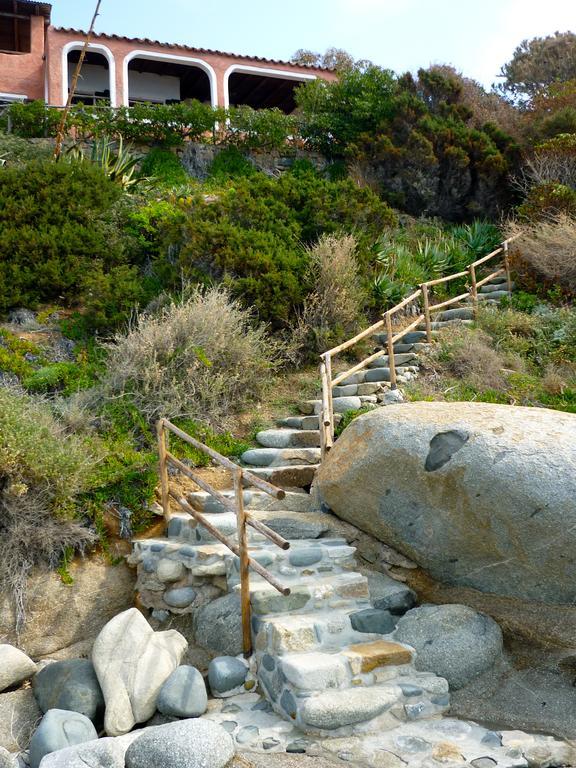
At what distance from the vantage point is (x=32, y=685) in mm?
5293

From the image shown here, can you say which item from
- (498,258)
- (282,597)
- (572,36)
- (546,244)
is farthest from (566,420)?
(572,36)

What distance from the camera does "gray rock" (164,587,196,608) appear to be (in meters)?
5.80

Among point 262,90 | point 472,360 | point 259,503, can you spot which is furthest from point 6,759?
point 262,90

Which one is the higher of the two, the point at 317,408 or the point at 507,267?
the point at 507,267

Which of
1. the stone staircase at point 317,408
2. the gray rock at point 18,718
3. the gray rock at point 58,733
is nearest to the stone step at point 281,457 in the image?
the stone staircase at point 317,408

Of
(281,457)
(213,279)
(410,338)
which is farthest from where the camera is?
(410,338)

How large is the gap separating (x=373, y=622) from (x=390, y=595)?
1.29 feet

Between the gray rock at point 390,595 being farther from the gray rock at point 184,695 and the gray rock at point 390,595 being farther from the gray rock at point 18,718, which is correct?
the gray rock at point 18,718

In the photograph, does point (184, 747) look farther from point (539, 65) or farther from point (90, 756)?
point (539, 65)

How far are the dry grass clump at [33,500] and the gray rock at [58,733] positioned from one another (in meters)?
1.55

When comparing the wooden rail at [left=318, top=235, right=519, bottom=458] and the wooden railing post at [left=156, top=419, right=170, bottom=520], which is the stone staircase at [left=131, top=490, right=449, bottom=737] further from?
the wooden rail at [left=318, top=235, right=519, bottom=458]

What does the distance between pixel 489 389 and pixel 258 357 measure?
2985mm

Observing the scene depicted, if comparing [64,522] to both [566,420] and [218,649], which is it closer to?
[218,649]

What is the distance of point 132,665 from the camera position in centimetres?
499
